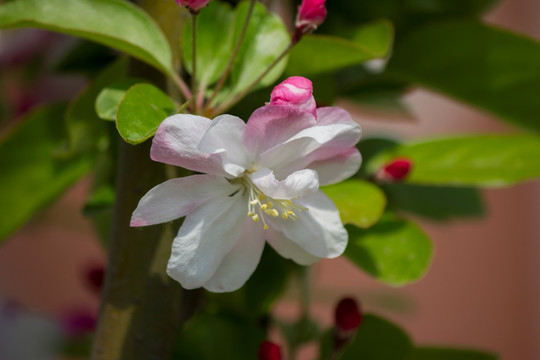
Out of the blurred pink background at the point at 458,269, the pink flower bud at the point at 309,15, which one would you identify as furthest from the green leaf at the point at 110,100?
the blurred pink background at the point at 458,269

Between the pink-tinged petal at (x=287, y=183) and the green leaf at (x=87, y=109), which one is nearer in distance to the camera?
the pink-tinged petal at (x=287, y=183)

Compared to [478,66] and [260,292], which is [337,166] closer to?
[260,292]

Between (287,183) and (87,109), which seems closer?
(287,183)

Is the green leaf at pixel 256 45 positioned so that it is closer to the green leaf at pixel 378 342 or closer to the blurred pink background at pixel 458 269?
the green leaf at pixel 378 342

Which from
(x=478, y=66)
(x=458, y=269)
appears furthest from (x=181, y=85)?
(x=458, y=269)

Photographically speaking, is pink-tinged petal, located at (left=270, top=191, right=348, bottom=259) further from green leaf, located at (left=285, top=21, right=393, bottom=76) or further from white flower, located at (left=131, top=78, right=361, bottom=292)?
green leaf, located at (left=285, top=21, right=393, bottom=76)

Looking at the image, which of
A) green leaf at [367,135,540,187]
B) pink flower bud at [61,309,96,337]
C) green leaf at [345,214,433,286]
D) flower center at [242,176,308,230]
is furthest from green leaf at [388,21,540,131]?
pink flower bud at [61,309,96,337]
